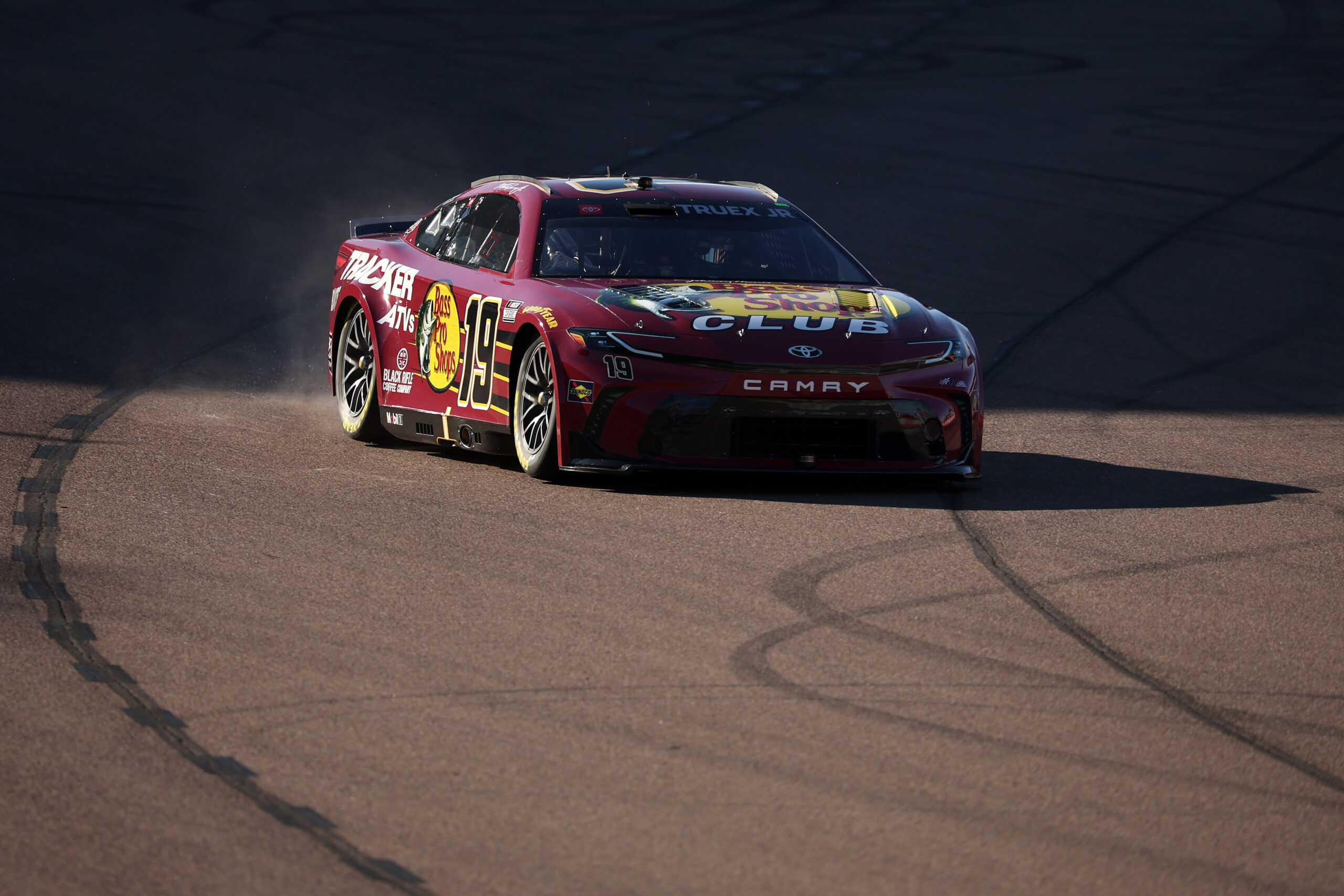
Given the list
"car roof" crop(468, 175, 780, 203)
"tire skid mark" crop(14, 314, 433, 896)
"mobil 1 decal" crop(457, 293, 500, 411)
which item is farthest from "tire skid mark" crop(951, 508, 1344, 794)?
"car roof" crop(468, 175, 780, 203)

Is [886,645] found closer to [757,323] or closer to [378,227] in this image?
[757,323]

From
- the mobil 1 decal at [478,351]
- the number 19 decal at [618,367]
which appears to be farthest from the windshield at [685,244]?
the number 19 decal at [618,367]

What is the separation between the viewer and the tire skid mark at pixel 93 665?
4.01 m

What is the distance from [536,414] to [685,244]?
1258 millimetres

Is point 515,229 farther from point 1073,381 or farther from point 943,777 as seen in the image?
point 943,777

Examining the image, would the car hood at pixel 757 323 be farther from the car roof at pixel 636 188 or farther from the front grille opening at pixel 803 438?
the car roof at pixel 636 188

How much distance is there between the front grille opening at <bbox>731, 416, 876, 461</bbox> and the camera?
8047mm

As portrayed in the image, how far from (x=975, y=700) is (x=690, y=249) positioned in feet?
14.3

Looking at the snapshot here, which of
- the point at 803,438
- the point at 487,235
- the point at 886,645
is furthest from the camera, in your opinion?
the point at 487,235

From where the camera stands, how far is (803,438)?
26.7ft

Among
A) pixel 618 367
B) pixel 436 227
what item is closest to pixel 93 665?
pixel 618 367

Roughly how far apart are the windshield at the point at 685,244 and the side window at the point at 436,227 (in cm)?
85

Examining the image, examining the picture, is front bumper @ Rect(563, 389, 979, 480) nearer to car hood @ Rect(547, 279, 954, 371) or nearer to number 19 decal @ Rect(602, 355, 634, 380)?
number 19 decal @ Rect(602, 355, 634, 380)

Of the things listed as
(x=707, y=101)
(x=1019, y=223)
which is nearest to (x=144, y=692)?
(x=1019, y=223)
